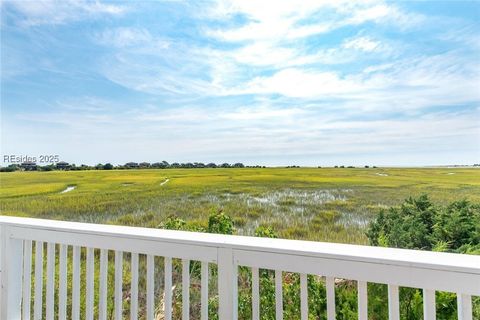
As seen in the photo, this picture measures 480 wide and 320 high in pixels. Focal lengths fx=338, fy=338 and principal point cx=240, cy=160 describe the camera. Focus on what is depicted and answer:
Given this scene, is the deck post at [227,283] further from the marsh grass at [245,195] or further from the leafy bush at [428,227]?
the leafy bush at [428,227]

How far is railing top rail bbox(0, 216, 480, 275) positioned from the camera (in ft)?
3.51

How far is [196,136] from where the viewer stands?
2.31 metres

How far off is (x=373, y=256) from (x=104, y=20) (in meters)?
2.35

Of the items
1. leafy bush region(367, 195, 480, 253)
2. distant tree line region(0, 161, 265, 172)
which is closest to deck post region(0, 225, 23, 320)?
distant tree line region(0, 161, 265, 172)

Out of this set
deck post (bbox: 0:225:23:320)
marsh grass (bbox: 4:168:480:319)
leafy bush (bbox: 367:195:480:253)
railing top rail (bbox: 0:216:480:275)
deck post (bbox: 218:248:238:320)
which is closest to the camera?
railing top rail (bbox: 0:216:480:275)

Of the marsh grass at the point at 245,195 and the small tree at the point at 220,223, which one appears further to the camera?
the small tree at the point at 220,223

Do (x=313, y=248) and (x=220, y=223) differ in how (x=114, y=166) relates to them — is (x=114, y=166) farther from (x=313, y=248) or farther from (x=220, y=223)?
(x=313, y=248)

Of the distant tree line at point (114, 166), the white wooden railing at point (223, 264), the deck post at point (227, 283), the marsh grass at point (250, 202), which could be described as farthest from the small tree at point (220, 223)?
the deck post at point (227, 283)

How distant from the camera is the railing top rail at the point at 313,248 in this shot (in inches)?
42.1

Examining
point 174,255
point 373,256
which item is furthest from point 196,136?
point 373,256

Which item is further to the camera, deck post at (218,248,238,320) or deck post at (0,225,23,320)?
deck post at (0,225,23,320)

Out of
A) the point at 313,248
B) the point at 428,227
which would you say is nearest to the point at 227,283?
the point at 313,248

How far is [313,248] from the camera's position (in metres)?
1.27

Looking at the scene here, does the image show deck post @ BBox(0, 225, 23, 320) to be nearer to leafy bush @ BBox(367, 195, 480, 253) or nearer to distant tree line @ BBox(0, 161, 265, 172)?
distant tree line @ BBox(0, 161, 265, 172)
